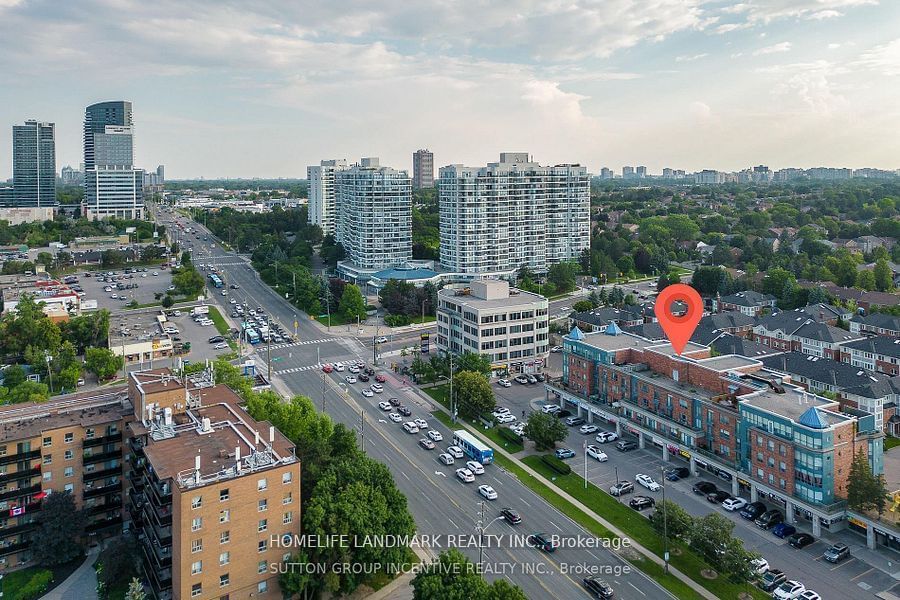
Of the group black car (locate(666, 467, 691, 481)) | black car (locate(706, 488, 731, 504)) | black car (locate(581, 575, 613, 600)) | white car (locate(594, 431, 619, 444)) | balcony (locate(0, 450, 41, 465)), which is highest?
balcony (locate(0, 450, 41, 465))

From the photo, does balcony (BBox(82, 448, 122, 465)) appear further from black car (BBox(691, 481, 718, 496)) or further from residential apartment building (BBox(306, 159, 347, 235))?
residential apartment building (BBox(306, 159, 347, 235))

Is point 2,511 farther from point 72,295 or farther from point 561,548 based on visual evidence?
point 72,295

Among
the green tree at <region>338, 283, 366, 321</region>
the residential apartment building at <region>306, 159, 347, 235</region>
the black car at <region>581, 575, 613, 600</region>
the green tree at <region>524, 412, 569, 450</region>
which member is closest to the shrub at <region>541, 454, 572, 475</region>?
the green tree at <region>524, 412, 569, 450</region>

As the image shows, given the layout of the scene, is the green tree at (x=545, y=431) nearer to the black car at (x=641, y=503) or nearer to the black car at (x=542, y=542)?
the black car at (x=641, y=503)

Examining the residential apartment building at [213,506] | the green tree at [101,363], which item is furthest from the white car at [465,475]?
the green tree at [101,363]

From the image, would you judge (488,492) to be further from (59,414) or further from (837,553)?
(59,414)

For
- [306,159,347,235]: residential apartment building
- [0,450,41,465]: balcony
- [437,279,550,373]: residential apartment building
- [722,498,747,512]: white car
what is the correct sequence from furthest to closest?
[306,159,347,235]: residential apartment building, [437,279,550,373]: residential apartment building, [722,498,747,512]: white car, [0,450,41,465]: balcony

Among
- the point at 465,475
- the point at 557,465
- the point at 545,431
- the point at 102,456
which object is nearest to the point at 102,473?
the point at 102,456
